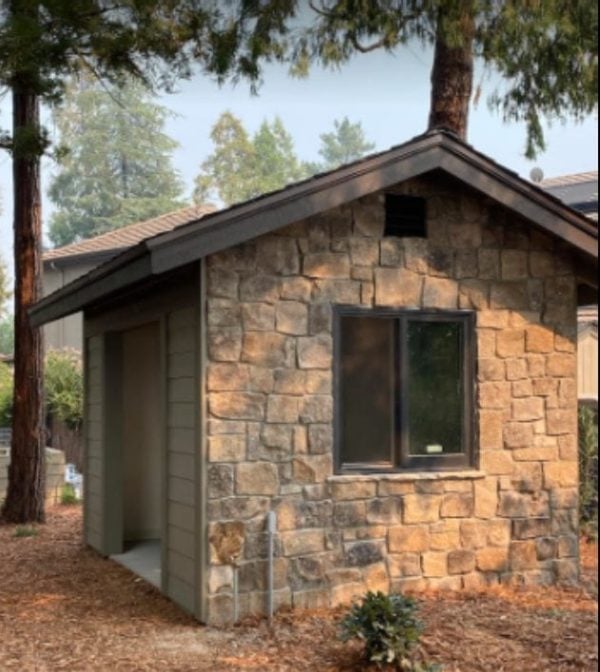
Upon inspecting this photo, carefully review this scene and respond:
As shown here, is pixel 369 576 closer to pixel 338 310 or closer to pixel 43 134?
pixel 338 310

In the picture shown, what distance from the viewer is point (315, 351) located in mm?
6781

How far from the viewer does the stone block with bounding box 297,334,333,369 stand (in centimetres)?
675

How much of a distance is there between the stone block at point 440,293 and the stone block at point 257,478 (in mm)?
1674

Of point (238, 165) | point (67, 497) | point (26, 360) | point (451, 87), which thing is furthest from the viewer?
point (238, 165)

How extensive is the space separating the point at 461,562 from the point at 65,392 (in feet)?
36.9

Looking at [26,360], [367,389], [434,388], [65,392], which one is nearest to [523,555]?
[434,388]

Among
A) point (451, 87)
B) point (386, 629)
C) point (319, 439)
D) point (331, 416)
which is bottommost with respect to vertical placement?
point (386, 629)

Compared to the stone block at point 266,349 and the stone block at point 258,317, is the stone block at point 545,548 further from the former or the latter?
the stone block at point 258,317

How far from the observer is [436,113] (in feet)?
37.8

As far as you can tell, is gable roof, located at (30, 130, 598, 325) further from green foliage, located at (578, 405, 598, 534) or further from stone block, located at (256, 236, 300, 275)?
green foliage, located at (578, 405, 598, 534)

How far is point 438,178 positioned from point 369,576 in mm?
2919

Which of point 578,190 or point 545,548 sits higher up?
point 578,190

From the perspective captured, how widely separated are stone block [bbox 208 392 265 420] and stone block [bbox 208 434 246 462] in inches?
5.5

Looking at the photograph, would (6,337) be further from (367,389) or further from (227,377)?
(227,377)
